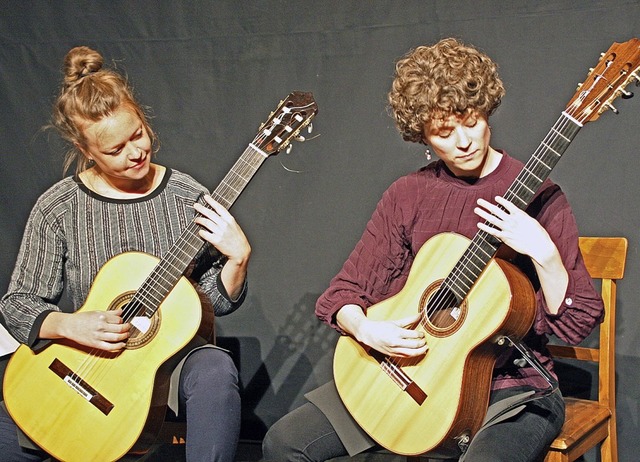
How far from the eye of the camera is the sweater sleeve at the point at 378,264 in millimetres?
2447

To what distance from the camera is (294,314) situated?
3543 mm

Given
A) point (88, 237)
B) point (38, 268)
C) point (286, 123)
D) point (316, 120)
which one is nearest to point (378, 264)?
point (286, 123)

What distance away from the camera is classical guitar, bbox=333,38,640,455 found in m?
2.09

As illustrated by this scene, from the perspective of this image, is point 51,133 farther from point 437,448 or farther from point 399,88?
Result: point 437,448

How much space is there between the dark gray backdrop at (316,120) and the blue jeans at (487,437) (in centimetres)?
97

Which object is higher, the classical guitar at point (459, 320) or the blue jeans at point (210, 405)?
the classical guitar at point (459, 320)

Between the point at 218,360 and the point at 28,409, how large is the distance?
553mm

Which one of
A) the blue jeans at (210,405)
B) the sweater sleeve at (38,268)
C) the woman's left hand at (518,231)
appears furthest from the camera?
the sweater sleeve at (38,268)

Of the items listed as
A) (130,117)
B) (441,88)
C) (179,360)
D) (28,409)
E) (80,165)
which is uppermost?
(441,88)

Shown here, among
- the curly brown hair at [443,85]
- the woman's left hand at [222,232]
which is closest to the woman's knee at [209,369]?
the woman's left hand at [222,232]

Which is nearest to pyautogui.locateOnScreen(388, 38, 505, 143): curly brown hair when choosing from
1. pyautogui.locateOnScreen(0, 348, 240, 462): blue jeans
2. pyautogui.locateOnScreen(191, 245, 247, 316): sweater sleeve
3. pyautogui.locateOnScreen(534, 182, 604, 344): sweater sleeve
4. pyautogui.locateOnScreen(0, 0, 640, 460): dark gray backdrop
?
pyautogui.locateOnScreen(534, 182, 604, 344): sweater sleeve

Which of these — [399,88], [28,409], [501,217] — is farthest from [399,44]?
[28,409]

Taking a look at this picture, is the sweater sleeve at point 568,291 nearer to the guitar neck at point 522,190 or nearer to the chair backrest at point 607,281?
the guitar neck at point 522,190

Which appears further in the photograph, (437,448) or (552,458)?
(552,458)
